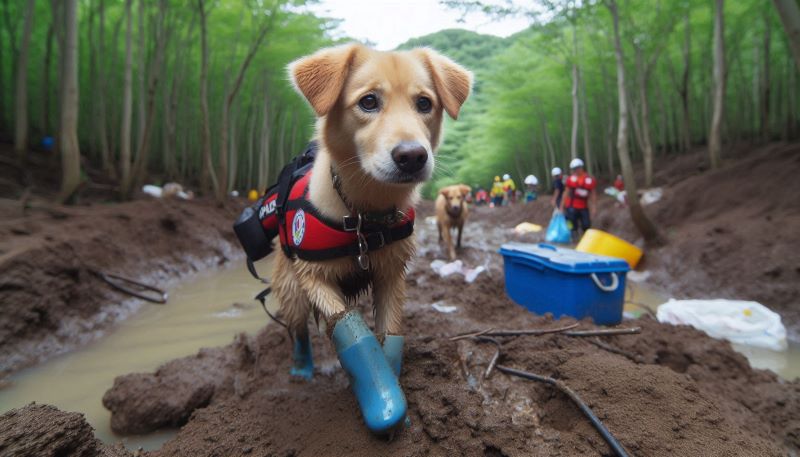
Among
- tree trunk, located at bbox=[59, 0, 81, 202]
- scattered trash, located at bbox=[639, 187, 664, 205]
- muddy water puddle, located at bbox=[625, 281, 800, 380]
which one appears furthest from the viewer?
scattered trash, located at bbox=[639, 187, 664, 205]

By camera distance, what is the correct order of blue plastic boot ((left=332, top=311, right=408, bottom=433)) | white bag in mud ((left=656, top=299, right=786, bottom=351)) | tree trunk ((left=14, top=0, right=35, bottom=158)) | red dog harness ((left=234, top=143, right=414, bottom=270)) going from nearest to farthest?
1. blue plastic boot ((left=332, top=311, right=408, bottom=433))
2. red dog harness ((left=234, top=143, right=414, bottom=270))
3. white bag in mud ((left=656, top=299, right=786, bottom=351))
4. tree trunk ((left=14, top=0, right=35, bottom=158))

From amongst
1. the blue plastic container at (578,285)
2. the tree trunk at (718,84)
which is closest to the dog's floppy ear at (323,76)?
the blue plastic container at (578,285)

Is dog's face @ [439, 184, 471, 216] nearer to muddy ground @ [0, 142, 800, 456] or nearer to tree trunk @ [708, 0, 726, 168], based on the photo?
muddy ground @ [0, 142, 800, 456]

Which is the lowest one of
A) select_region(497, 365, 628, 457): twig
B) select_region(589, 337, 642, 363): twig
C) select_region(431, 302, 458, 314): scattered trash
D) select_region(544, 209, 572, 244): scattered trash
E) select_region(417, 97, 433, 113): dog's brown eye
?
select_region(544, 209, 572, 244): scattered trash

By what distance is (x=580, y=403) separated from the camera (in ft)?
6.29

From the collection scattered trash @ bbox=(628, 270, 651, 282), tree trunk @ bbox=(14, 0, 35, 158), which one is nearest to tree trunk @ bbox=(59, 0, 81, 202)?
tree trunk @ bbox=(14, 0, 35, 158)

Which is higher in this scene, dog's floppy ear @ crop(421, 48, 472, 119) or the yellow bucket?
dog's floppy ear @ crop(421, 48, 472, 119)

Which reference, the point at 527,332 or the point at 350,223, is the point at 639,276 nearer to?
the point at 527,332

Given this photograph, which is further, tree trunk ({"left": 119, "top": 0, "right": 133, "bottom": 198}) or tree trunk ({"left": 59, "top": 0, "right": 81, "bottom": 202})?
tree trunk ({"left": 119, "top": 0, "right": 133, "bottom": 198})

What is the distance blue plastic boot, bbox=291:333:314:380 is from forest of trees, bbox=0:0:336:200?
17.8 ft

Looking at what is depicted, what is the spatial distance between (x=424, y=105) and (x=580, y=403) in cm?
170

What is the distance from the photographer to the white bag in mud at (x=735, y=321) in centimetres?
369

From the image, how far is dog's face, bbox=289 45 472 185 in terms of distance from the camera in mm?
1780

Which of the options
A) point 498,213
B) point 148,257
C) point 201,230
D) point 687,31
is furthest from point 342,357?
point 498,213
